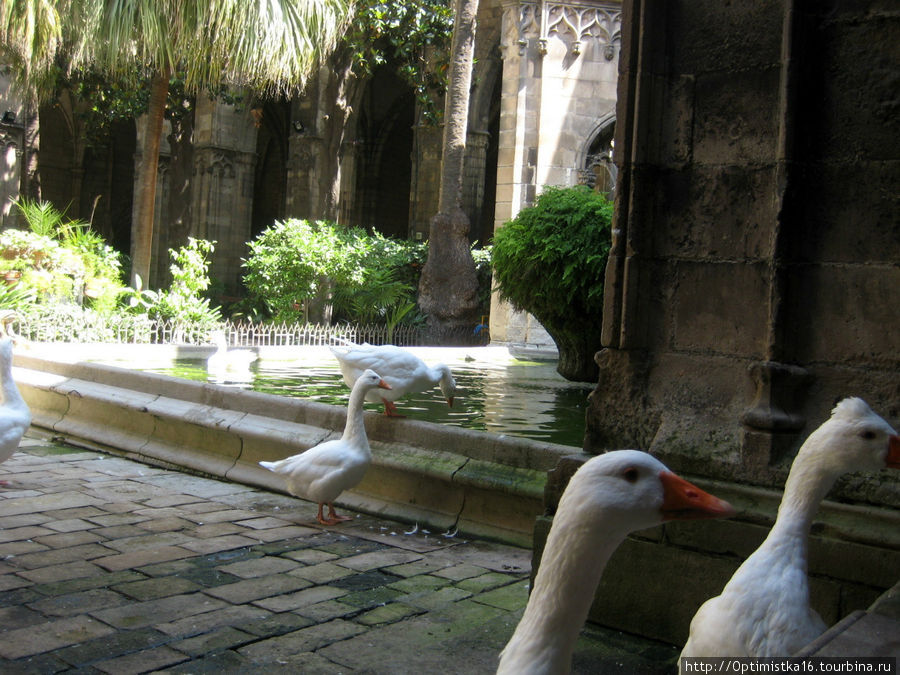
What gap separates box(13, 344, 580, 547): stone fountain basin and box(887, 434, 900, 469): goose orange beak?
7.16ft

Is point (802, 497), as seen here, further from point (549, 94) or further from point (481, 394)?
point (549, 94)

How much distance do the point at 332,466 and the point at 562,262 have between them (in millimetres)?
3702

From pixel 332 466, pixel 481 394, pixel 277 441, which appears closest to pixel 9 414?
pixel 277 441

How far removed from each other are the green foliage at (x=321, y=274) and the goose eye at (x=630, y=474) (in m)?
15.6

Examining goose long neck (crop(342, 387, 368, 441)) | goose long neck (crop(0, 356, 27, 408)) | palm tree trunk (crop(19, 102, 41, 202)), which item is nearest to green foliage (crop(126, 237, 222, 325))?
palm tree trunk (crop(19, 102, 41, 202))

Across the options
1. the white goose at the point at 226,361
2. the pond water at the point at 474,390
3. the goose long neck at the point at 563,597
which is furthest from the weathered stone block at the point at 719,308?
the white goose at the point at 226,361

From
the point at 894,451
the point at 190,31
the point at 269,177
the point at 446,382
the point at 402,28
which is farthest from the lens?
the point at 269,177

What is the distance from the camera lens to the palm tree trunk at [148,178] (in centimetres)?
1490

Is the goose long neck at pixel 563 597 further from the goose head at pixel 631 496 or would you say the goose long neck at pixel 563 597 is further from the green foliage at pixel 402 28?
the green foliage at pixel 402 28

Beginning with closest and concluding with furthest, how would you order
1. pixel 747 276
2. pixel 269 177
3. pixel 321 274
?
pixel 747 276 < pixel 321 274 < pixel 269 177

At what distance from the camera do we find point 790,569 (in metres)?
2.60

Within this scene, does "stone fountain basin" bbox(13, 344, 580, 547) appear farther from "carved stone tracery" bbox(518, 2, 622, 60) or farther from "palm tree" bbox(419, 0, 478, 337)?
"carved stone tracery" bbox(518, 2, 622, 60)

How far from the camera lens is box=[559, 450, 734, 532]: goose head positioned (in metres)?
2.08

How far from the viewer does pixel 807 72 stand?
346 cm
